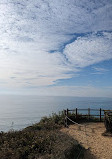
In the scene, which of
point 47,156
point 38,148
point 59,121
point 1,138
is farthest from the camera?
point 59,121

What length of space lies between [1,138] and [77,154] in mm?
4722

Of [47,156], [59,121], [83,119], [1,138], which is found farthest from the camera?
[83,119]

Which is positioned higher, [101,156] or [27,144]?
[27,144]

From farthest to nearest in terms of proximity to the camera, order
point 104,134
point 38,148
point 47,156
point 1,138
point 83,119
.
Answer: point 83,119, point 104,134, point 1,138, point 38,148, point 47,156

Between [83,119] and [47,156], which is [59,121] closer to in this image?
[83,119]

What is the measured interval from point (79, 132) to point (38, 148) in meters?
5.41

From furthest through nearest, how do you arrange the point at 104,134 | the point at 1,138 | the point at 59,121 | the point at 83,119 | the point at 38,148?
the point at 83,119
the point at 59,121
the point at 104,134
the point at 1,138
the point at 38,148

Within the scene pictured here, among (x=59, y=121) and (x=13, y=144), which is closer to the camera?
(x=13, y=144)

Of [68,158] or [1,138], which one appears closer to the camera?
[68,158]

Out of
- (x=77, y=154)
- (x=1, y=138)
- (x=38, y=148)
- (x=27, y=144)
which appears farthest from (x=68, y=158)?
(x=1, y=138)

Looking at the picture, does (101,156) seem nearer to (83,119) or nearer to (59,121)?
(59,121)

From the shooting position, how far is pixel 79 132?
11.3 metres

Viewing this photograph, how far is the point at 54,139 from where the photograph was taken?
8172 millimetres

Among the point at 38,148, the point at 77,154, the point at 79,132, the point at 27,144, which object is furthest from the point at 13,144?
the point at 79,132
